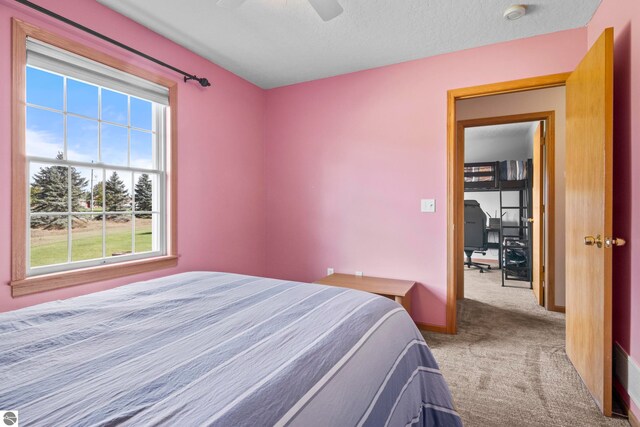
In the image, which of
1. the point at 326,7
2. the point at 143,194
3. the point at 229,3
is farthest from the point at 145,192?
the point at 326,7

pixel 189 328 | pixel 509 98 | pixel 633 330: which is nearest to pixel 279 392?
pixel 189 328

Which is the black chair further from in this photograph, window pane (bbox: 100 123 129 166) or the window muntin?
window pane (bbox: 100 123 129 166)

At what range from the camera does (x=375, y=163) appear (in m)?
3.25

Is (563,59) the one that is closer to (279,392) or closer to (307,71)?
(307,71)

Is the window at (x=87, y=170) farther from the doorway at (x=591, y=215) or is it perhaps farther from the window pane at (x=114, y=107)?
the doorway at (x=591, y=215)

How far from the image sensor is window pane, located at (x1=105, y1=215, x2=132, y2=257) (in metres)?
2.35

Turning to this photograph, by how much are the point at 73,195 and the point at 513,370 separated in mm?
3264

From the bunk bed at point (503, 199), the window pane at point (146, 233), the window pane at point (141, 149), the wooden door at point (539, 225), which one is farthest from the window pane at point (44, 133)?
the bunk bed at point (503, 199)

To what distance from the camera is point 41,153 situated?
197 cm

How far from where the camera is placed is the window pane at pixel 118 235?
2.35 metres

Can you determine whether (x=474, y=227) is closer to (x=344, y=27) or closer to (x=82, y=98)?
(x=344, y=27)

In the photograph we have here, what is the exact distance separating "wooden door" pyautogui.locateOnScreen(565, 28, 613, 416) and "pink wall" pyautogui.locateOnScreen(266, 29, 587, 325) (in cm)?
72

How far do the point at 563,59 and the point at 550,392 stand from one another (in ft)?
8.15

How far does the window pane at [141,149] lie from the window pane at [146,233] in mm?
417
